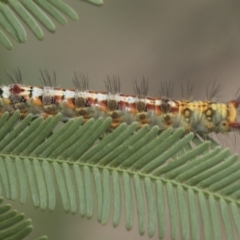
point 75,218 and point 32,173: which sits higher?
point 75,218

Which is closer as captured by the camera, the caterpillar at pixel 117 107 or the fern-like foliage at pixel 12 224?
the fern-like foliage at pixel 12 224

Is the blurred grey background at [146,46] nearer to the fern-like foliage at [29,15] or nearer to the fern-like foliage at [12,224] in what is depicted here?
the fern-like foliage at [29,15]

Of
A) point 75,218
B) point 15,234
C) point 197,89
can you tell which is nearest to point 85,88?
point 15,234

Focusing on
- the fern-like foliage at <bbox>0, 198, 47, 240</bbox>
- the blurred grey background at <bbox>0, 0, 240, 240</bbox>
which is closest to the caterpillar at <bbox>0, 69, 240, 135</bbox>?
the fern-like foliage at <bbox>0, 198, 47, 240</bbox>

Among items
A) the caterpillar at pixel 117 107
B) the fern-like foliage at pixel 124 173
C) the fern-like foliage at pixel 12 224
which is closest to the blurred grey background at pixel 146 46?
the caterpillar at pixel 117 107

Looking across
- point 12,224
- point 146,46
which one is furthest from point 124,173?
point 146,46

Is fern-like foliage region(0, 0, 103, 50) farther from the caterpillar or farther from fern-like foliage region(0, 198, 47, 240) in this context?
the caterpillar

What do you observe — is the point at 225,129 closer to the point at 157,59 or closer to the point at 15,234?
the point at 15,234
